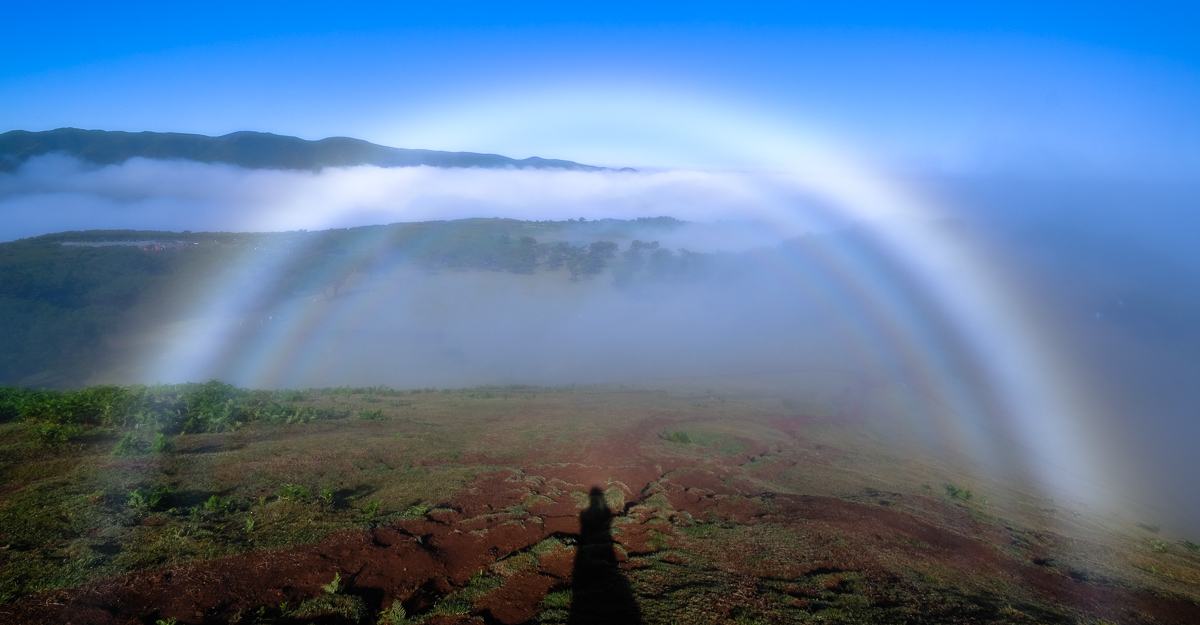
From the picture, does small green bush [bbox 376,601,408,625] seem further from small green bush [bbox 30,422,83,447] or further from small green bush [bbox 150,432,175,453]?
small green bush [bbox 30,422,83,447]

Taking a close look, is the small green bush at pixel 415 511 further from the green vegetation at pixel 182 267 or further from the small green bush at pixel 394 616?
the green vegetation at pixel 182 267

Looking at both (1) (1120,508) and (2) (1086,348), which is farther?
(2) (1086,348)

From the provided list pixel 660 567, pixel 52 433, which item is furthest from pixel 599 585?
pixel 52 433

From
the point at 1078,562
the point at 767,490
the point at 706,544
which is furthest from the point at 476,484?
the point at 1078,562

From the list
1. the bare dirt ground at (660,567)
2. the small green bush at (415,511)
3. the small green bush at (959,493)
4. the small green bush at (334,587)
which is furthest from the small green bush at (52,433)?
the small green bush at (959,493)

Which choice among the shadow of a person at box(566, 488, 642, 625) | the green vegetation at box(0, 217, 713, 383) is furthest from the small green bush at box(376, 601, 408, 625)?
the green vegetation at box(0, 217, 713, 383)

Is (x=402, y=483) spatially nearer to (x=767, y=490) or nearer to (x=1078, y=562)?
(x=767, y=490)
